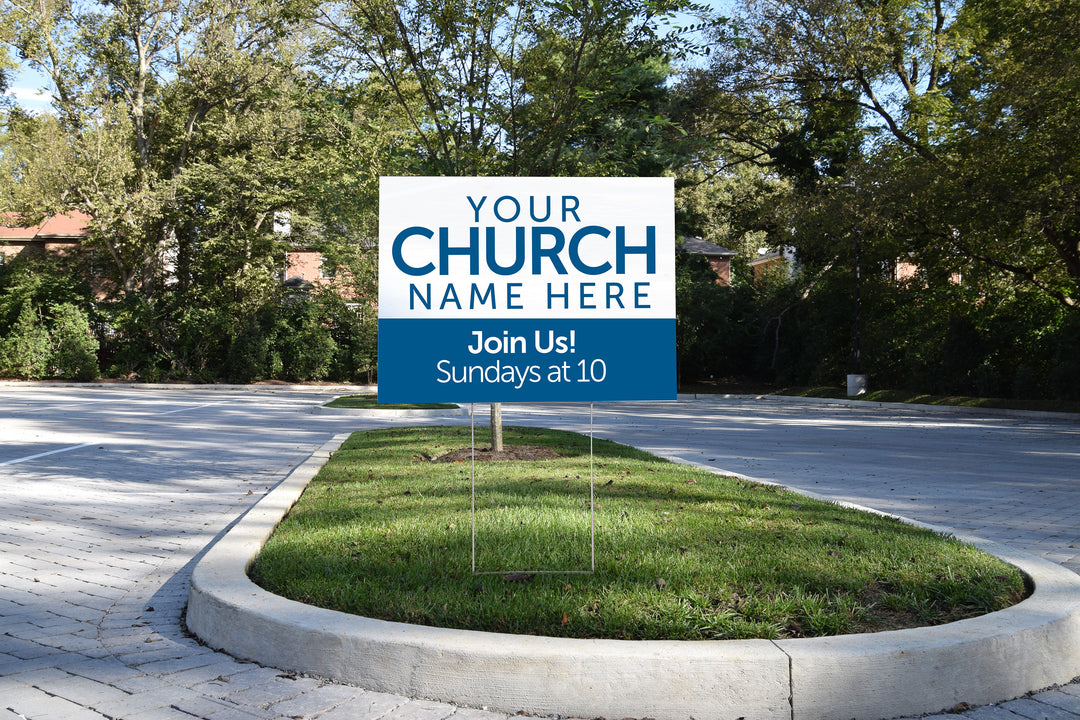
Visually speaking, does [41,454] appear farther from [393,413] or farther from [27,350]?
[27,350]

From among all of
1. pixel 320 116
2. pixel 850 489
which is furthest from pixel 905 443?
pixel 320 116

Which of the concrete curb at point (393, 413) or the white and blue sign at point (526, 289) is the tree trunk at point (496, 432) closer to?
the white and blue sign at point (526, 289)

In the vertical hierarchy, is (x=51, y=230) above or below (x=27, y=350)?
above

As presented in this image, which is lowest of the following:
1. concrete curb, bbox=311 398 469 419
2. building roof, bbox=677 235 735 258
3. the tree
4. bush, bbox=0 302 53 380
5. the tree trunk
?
concrete curb, bbox=311 398 469 419

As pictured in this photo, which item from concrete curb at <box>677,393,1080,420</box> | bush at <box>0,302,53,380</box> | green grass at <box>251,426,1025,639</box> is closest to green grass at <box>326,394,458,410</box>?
concrete curb at <box>677,393,1080,420</box>

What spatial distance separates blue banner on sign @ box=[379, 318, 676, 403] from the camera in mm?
4973

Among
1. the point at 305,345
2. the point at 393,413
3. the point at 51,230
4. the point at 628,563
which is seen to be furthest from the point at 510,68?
the point at 51,230

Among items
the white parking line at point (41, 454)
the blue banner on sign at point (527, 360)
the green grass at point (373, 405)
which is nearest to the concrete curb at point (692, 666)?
the blue banner on sign at point (527, 360)

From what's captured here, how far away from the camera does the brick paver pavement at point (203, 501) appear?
3.76 meters

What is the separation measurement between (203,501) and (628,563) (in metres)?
Answer: 5.44

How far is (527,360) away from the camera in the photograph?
16.5 feet

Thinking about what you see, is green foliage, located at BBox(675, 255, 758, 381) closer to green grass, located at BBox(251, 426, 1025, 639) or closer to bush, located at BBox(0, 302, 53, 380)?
bush, located at BBox(0, 302, 53, 380)

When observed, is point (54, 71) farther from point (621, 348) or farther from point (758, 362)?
point (621, 348)

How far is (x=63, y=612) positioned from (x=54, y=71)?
3794 centimetres
